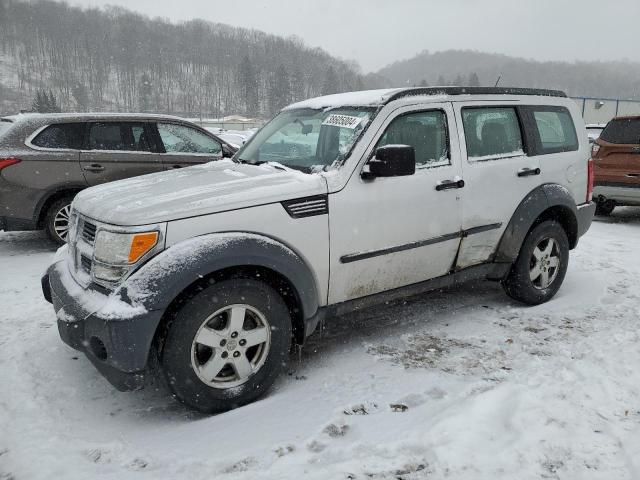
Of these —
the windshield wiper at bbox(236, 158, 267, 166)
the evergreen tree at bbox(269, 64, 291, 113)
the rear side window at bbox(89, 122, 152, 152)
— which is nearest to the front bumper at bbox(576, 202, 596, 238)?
the windshield wiper at bbox(236, 158, 267, 166)

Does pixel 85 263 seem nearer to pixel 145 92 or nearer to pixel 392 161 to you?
pixel 392 161

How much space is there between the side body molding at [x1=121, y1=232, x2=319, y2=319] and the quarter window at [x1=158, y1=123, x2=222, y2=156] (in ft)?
15.3

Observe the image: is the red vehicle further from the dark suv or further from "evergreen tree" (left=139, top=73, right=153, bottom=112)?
"evergreen tree" (left=139, top=73, right=153, bottom=112)

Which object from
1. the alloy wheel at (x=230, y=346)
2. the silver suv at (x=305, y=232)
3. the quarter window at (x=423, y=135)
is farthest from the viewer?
the quarter window at (x=423, y=135)

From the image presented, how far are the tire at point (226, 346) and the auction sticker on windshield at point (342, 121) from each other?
1.29 meters

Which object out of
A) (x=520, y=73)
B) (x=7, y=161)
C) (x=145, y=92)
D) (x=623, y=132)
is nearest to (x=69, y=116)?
(x=7, y=161)

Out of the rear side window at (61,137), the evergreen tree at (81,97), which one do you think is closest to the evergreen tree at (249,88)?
the evergreen tree at (81,97)

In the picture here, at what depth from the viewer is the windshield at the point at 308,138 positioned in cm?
329

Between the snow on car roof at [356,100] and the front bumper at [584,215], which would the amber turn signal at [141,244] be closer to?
the snow on car roof at [356,100]

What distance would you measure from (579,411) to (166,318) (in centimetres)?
232

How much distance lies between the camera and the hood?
2.64m

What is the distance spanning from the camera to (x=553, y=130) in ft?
14.5

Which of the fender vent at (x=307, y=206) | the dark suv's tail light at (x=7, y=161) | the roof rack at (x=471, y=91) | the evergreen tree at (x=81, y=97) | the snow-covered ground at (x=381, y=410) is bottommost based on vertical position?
the snow-covered ground at (x=381, y=410)

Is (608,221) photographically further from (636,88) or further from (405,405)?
(636,88)
